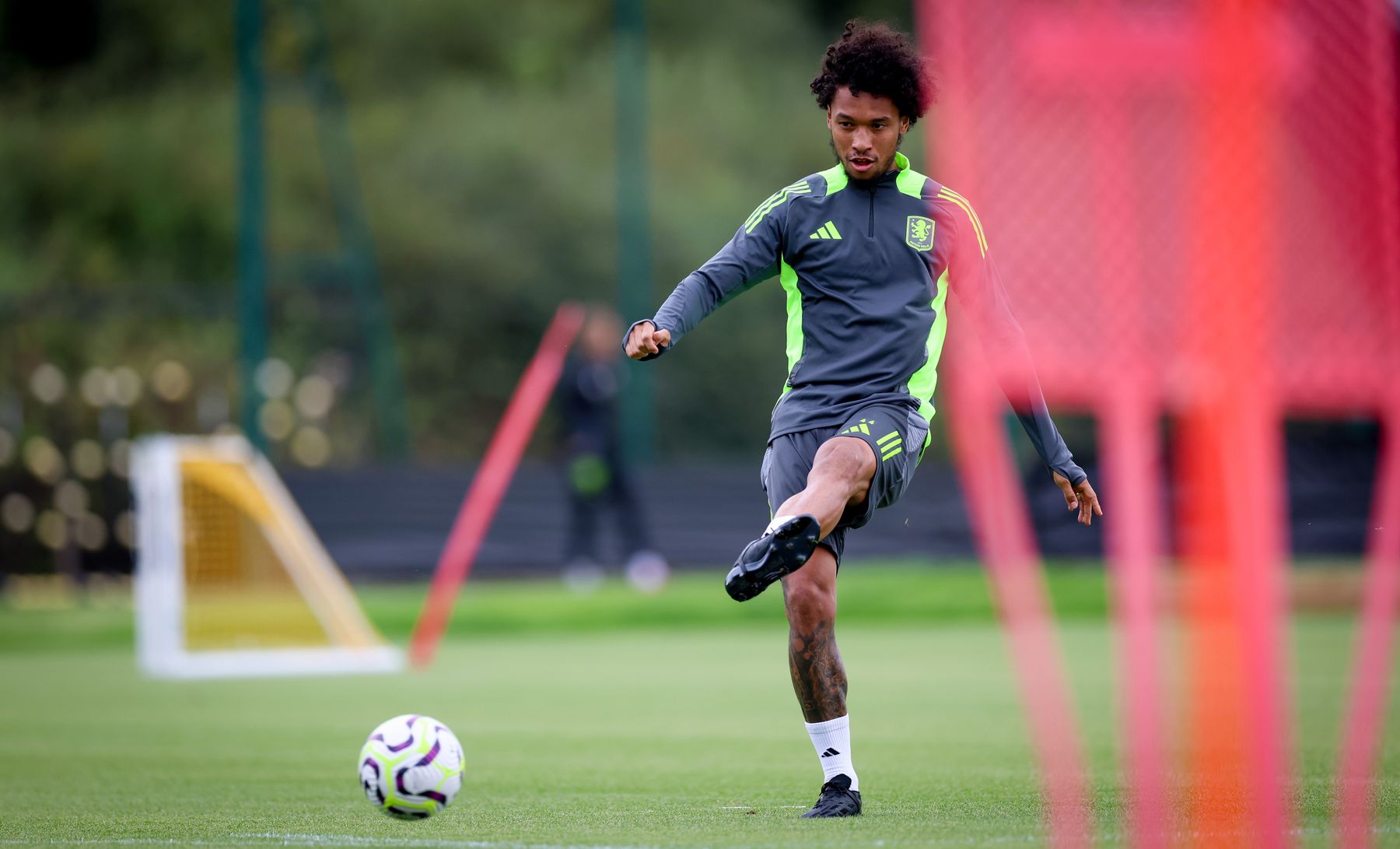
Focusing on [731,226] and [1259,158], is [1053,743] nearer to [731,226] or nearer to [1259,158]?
[1259,158]

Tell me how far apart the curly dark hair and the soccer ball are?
7.31 feet

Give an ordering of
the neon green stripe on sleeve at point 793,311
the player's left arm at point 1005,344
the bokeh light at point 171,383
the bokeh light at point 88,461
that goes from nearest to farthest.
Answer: the player's left arm at point 1005,344
the neon green stripe on sleeve at point 793,311
the bokeh light at point 88,461
the bokeh light at point 171,383

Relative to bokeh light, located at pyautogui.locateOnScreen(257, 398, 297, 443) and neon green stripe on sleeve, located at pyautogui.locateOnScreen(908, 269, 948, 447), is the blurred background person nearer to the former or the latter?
bokeh light, located at pyautogui.locateOnScreen(257, 398, 297, 443)

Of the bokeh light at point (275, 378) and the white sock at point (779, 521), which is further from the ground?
the bokeh light at point (275, 378)

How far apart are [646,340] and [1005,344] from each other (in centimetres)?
106

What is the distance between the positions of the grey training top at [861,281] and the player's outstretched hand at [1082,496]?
26 mm

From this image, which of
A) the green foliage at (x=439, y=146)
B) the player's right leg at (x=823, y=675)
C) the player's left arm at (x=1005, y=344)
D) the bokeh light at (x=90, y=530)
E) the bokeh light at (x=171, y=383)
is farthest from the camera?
the green foliage at (x=439, y=146)

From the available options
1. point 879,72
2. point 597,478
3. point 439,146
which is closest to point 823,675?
point 879,72

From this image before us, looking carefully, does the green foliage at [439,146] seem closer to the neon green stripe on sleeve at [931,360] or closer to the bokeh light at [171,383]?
the bokeh light at [171,383]

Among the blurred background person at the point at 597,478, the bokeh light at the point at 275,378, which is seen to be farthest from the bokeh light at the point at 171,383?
the blurred background person at the point at 597,478

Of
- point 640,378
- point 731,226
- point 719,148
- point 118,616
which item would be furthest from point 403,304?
point 719,148

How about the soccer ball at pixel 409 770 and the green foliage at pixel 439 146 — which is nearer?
the soccer ball at pixel 409 770

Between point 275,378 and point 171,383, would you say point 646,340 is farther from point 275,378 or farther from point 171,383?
point 171,383

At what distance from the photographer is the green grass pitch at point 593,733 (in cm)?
513
